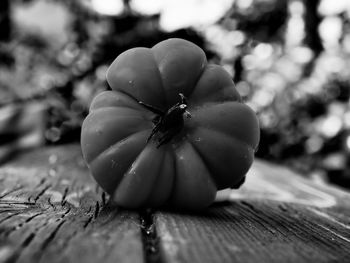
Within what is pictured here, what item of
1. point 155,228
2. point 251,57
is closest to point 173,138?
point 155,228

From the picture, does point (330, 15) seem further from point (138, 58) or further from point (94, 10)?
point (138, 58)

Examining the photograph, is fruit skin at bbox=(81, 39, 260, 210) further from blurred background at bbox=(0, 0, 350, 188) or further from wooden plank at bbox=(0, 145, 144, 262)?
blurred background at bbox=(0, 0, 350, 188)

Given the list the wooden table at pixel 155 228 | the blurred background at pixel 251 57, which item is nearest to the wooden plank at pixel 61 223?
the wooden table at pixel 155 228

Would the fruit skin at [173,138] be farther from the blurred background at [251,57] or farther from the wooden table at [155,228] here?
the blurred background at [251,57]

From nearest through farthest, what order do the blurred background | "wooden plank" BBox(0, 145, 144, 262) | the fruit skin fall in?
"wooden plank" BBox(0, 145, 144, 262), the fruit skin, the blurred background

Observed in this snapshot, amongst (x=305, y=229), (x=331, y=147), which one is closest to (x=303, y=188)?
(x=305, y=229)

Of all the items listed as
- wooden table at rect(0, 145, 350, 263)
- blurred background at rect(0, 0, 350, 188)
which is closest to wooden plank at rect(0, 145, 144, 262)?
wooden table at rect(0, 145, 350, 263)

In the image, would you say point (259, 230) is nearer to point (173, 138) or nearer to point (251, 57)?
point (173, 138)
